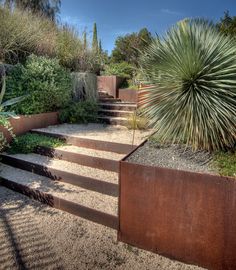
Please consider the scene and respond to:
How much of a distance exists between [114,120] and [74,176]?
2.26m

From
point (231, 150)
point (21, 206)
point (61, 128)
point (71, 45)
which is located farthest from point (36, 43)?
point (231, 150)

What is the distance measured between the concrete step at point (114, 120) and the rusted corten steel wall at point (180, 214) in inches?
114

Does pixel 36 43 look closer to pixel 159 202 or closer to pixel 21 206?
pixel 21 206

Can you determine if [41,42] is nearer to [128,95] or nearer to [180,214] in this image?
[128,95]

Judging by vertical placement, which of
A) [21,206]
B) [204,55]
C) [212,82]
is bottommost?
[21,206]

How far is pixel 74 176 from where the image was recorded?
3.59 meters

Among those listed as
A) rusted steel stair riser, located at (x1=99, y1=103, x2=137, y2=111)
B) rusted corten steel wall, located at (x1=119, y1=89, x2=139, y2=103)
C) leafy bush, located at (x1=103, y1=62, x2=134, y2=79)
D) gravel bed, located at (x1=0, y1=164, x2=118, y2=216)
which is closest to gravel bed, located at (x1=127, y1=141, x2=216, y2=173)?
gravel bed, located at (x1=0, y1=164, x2=118, y2=216)

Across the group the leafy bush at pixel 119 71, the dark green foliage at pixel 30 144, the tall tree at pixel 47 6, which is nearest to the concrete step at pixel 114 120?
the dark green foliage at pixel 30 144

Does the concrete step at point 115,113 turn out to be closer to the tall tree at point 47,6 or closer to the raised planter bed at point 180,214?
the raised planter bed at point 180,214

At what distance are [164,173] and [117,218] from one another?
86cm

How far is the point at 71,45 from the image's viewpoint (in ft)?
24.8

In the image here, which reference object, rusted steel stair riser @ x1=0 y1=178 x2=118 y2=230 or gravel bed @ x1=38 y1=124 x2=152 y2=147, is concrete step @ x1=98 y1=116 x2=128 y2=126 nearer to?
gravel bed @ x1=38 y1=124 x2=152 y2=147

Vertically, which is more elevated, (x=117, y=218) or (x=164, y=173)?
(x=164, y=173)

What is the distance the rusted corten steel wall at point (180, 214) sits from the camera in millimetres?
2188
